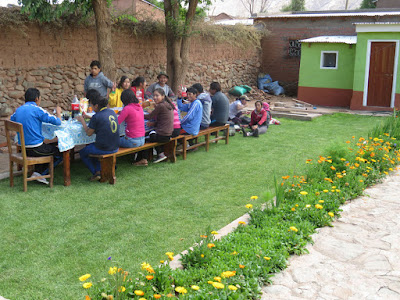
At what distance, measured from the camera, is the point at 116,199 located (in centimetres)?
604

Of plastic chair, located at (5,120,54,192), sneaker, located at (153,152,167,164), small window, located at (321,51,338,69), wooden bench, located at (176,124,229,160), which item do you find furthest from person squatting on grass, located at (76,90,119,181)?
small window, located at (321,51,338,69)

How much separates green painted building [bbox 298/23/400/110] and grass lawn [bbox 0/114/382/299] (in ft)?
24.6

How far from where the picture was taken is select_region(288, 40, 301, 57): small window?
67.1 feet

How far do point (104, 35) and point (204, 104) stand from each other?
8.81 feet

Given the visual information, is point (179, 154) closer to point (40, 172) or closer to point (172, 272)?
point (40, 172)

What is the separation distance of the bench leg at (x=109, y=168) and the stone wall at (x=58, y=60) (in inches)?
152

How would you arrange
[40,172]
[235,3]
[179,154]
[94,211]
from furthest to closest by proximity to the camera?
[235,3] < [179,154] < [40,172] < [94,211]

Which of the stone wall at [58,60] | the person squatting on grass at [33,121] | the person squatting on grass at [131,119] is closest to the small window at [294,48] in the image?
the stone wall at [58,60]

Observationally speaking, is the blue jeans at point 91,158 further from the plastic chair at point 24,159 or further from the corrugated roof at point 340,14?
the corrugated roof at point 340,14

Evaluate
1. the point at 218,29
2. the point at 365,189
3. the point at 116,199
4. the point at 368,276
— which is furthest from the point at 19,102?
the point at 218,29

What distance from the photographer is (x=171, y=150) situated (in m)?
8.03

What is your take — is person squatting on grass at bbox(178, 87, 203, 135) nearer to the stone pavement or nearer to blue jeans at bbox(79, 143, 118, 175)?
blue jeans at bbox(79, 143, 118, 175)

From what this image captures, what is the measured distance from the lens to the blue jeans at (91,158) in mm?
6641

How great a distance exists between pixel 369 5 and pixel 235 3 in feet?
322
